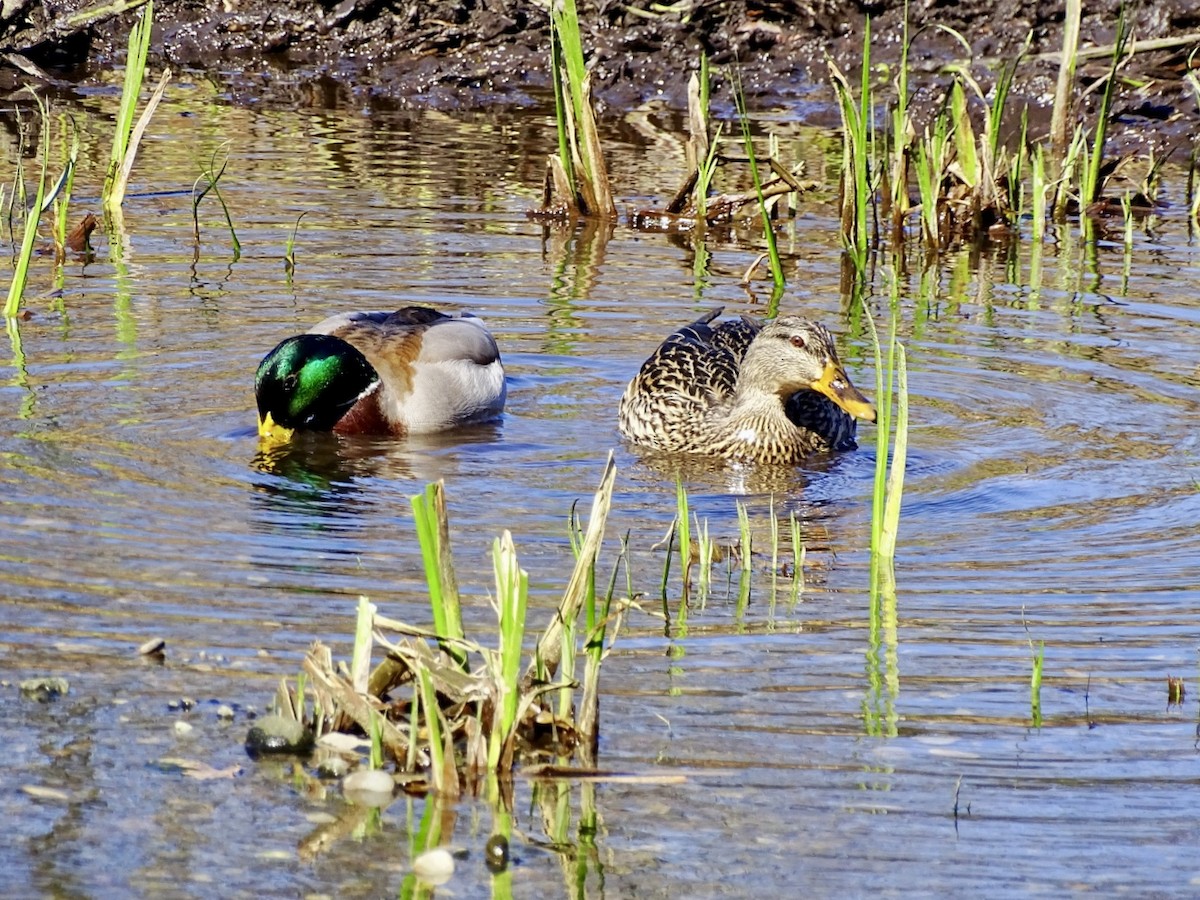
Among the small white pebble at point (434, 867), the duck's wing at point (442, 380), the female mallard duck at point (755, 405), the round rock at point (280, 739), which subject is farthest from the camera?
the duck's wing at point (442, 380)

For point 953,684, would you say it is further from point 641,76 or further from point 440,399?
point 641,76

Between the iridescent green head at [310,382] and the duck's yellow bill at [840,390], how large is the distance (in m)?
1.89

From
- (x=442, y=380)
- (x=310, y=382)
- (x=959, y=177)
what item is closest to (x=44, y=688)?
(x=310, y=382)

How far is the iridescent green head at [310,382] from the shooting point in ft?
25.2

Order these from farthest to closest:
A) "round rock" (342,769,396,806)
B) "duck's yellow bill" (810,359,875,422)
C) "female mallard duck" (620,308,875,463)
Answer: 1. "female mallard duck" (620,308,875,463)
2. "duck's yellow bill" (810,359,875,422)
3. "round rock" (342,769,396,806)

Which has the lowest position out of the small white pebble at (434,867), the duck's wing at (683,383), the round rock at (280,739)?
the small white pebble at (434,867)

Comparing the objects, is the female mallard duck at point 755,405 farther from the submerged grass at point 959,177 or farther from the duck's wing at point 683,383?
the submerged grass at point 959,177

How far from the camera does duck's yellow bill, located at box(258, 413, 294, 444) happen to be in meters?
7.63

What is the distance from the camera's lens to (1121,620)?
202 inches

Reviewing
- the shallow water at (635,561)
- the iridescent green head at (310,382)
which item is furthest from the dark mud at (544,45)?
the iridescent green head at (310,382)

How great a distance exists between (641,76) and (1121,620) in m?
11.3

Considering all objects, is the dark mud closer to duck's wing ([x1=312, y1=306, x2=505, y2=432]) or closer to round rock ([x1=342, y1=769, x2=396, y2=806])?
duck's wing ([x1=312, y1=306, x2=505, y2=432])

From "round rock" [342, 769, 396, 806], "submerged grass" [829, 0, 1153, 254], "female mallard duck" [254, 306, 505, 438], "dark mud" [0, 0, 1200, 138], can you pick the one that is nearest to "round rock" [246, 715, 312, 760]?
"round rock" [342, 769, 396, 806]

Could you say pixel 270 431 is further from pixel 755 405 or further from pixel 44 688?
pixel 44 688
